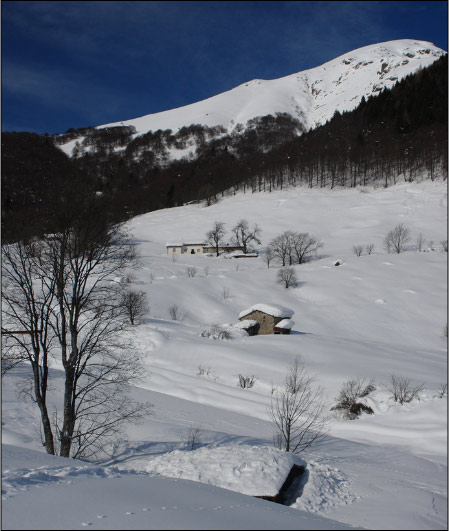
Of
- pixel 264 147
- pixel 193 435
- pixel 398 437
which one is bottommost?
pixel 398 437

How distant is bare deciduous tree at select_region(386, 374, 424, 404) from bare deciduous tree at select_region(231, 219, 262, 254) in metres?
45.9

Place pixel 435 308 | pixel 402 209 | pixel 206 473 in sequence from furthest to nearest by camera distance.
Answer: pixel 402 209
pixel 435 308
pixel 206 473

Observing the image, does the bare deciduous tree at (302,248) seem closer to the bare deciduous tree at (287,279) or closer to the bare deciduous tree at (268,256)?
the bare deciduous tree at (268,256)

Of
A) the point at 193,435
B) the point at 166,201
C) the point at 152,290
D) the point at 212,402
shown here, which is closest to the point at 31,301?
the point at 193,435

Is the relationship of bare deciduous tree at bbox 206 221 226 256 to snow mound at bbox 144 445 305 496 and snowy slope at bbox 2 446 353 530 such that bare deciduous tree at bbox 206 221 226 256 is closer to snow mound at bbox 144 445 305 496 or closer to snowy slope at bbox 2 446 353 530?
snow mound at bbox 144 445 305 496

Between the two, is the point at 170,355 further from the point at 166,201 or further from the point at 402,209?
the point at 166,201

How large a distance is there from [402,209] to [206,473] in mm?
72023

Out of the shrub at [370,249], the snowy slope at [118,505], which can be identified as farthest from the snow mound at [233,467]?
the shrub at [370,249]

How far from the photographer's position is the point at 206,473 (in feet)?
27.6

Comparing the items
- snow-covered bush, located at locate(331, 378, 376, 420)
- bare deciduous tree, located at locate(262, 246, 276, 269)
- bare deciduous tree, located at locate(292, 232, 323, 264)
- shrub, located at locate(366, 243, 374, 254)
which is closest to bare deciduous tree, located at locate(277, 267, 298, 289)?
bare deciduous tree, located at locate(262, 246, 276, 269)

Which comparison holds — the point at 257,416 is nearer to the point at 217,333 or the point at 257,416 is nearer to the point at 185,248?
the point at 217,333

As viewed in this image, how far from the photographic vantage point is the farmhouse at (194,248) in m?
62.8

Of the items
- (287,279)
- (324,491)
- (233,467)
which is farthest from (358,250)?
(233,467)

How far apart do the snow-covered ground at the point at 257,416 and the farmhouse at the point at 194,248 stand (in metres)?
3.04
